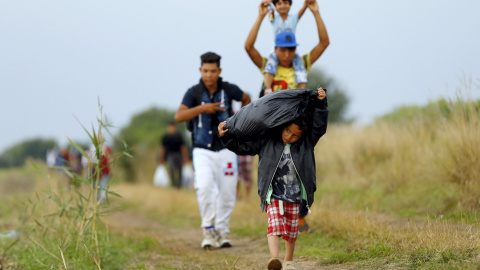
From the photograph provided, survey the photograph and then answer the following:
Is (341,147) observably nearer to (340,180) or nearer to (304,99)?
(340,180)

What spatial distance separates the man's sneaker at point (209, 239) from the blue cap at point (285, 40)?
7.89 ft

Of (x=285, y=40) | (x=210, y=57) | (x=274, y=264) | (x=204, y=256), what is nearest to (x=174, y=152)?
(x=210, y=57)

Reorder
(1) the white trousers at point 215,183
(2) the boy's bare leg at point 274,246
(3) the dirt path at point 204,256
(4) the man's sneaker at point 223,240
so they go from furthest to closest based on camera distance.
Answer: (4) the man's sneaker at point 223,240 < (1) the white trousers at point 215,183 < (3) the dirt path at point 204,256 < (2) the boy's bare leg at point 274,246

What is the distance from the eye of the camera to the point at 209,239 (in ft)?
24.3

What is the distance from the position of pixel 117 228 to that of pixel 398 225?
492 centimetres

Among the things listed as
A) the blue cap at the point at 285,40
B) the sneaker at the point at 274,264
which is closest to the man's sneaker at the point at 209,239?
the blue cap at the point at 285,40

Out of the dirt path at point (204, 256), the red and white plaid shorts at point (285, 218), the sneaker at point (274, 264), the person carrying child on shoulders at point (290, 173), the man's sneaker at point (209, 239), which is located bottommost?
the dirt path at point (204, 256)

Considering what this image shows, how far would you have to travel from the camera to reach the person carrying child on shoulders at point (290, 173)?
492 cm

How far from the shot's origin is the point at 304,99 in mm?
5027

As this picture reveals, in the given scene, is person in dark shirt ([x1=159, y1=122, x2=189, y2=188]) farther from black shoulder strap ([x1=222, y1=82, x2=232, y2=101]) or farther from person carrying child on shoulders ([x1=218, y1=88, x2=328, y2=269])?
person carrying child on shoulders ([x1=218, y1=88, x2=328, y2=269])

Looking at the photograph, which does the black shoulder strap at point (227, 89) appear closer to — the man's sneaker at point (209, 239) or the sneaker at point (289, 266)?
the man's sneaker at point (209, 239)

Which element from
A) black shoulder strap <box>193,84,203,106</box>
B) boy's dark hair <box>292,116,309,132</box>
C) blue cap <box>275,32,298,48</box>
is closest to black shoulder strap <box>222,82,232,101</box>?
black shoulder strap <box>193,84,203,106</box>

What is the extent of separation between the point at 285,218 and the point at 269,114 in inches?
34.0

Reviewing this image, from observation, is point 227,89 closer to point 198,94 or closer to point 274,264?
point 198,94
